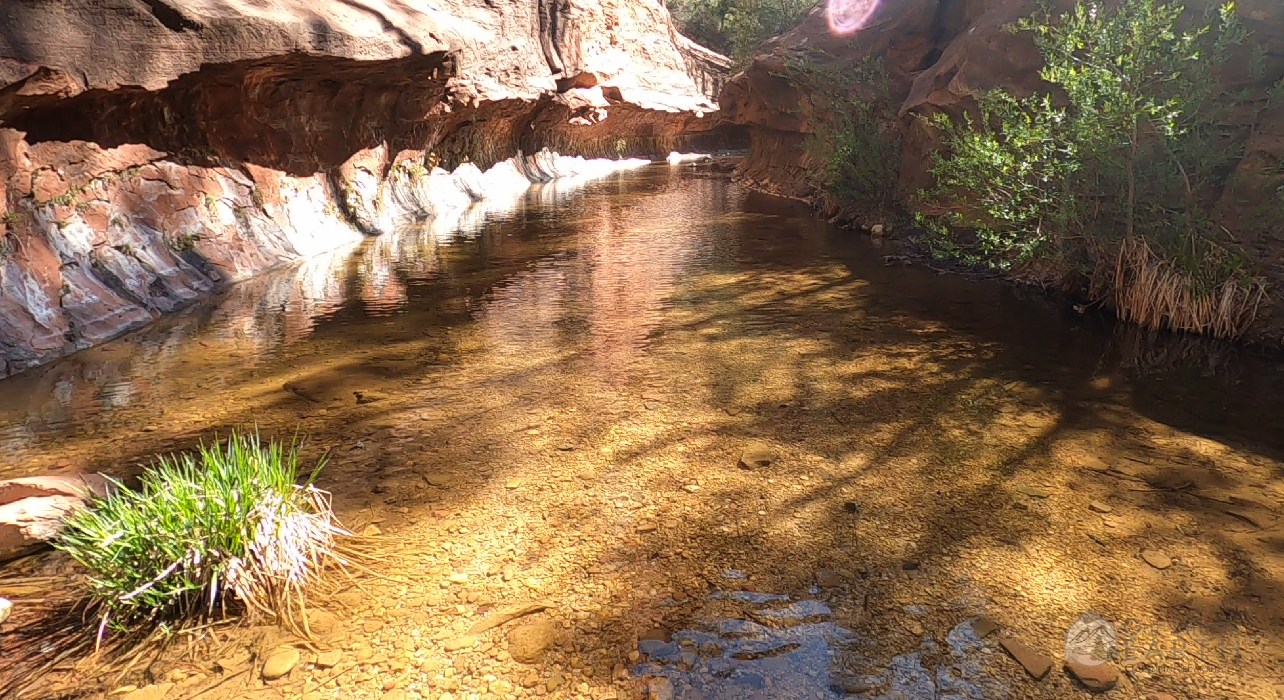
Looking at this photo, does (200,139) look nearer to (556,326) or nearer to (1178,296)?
(556,326)

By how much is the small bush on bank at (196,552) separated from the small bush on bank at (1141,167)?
291 inches

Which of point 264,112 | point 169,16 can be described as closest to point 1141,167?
point 169,16

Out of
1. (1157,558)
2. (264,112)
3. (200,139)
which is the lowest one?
(1157,558)

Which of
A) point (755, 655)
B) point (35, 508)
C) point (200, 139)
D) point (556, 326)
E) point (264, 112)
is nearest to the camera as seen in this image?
point (755, 655)

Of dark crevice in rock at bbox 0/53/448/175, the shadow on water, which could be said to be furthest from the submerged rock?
dark crevice in rock at bbox 0/53/448/175

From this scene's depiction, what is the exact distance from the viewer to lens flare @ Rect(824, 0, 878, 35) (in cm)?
1645

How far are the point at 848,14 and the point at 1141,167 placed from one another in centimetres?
1151

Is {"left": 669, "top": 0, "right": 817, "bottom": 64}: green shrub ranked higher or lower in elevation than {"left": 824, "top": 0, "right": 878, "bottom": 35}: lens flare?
higher

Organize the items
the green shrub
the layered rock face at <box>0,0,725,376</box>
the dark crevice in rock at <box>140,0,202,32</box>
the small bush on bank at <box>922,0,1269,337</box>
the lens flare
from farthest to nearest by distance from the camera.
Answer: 1. the green shrub
2. the lens flare
3. the dark crevice in rock at <box>140,0,202,32</box>
4. the layered rock face at <box>0,0,725,376</box>
5. the small bush on bank at <box>922,0,1269,337</box>

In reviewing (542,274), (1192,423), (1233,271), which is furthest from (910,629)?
(542,274)

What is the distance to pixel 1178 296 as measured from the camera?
22.8 ft

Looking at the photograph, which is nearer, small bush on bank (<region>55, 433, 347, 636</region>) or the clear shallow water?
small bush on bank (<region>55, 433, 347, 636</region>)

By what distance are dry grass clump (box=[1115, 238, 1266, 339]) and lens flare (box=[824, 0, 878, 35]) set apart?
1082cm

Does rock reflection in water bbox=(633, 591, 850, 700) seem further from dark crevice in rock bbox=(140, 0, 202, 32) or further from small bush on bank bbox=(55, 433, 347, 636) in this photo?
dark crevice in rock bbox=(140, 0, 202, 32)
